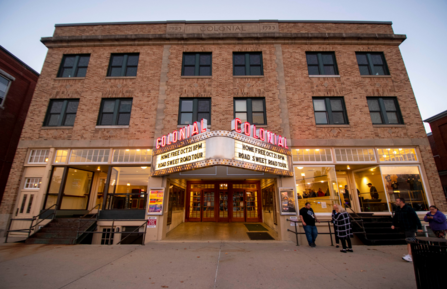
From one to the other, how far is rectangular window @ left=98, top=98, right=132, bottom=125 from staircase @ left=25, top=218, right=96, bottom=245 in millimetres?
5962

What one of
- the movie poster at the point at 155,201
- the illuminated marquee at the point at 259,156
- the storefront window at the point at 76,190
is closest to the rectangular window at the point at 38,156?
the storefront window at the point at 76,190

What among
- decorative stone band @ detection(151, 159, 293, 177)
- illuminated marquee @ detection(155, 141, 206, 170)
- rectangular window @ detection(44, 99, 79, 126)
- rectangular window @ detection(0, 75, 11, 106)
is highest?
rectangular window @ detection(0, 75, 11, 106)

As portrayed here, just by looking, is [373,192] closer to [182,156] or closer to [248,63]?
[248,63]

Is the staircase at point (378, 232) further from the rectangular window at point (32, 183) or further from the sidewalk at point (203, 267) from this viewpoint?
the rectangular window at point (32, 183)

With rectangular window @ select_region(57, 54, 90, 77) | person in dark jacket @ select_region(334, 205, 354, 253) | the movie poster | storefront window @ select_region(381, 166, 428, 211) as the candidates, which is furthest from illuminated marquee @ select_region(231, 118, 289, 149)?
rectangular window @ select_region(57, 54, 90, 77)

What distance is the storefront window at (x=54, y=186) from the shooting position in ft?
38.4

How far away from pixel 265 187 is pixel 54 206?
1360 centimetres

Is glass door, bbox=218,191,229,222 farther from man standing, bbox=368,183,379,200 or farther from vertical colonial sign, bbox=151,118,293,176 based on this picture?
man standing, bbox=368,183,379,200

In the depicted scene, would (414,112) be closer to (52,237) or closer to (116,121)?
(116,121)

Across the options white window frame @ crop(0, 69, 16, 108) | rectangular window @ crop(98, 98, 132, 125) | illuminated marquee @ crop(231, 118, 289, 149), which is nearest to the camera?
Result: illuminated marquee @ crop(231, 118, 289, 149)

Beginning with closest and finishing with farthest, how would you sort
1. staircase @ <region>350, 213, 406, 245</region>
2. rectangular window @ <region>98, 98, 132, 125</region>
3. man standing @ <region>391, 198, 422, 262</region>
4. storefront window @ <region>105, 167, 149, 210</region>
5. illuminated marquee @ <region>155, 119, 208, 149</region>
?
man standing @ <region>391, 198, 422, 262</region> → illuminated marquee @ <region>155, 119, 208, 149</region> → staircase @ <region>350, 213, 406, 245</region> → storefront window @ <region>105, 167, 149, 210</region> → rectangular window @ <region>98, 98, 132, 125</region>

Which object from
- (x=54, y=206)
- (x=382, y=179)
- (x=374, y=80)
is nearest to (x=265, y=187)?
(x=382, y=179)

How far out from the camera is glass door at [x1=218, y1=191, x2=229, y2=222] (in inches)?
639

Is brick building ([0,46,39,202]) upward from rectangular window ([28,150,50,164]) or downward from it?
upward
